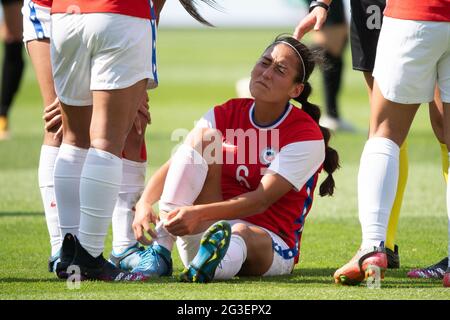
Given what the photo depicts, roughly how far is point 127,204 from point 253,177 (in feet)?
2.20

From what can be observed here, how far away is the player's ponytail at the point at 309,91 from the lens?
16.0ft

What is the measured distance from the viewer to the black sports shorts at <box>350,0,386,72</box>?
505 cm

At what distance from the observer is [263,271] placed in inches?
188

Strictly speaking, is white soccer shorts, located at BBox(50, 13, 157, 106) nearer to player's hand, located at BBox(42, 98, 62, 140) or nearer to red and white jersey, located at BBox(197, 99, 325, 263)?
player's hand, located at BBox(42, 98, 62, 140)

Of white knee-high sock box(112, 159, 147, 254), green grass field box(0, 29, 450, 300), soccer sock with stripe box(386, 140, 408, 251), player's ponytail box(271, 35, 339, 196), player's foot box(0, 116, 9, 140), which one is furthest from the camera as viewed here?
player's foot box(0, 116, 9, 140)

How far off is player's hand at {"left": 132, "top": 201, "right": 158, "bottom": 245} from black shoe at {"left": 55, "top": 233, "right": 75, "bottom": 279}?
0.33 meters

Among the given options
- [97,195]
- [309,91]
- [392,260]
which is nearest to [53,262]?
[97,195]

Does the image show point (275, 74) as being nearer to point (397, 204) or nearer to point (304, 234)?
point (397, 204)

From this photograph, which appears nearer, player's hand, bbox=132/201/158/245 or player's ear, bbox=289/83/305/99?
player's hand, bbox=132/201/158/245

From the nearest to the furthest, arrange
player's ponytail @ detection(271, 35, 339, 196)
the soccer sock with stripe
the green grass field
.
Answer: the green grass field < player's ponytail @ detection(271, 35, 339, 196) < the soccer sock with stripe

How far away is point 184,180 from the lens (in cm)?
471

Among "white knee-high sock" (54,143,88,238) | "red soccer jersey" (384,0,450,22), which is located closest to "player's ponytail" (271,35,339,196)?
"red soccer jersey" (384,0,450,22)

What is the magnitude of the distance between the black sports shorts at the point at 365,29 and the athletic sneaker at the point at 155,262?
1293 mm

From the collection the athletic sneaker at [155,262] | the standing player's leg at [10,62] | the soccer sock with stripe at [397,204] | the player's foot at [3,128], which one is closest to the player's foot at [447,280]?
the soccer sock with stripe at [397,204]
